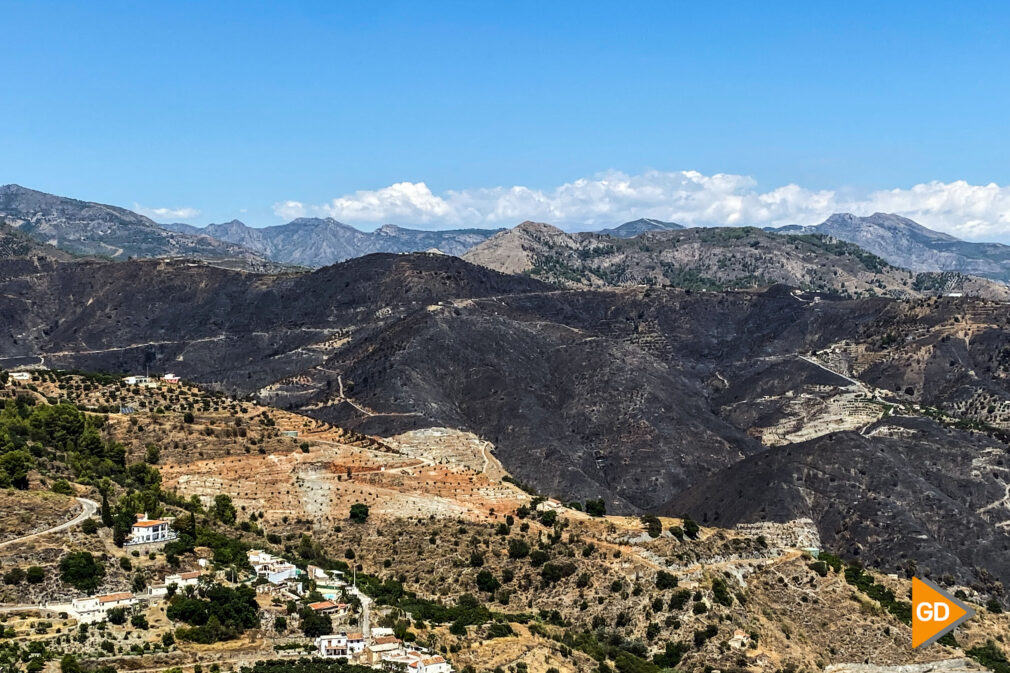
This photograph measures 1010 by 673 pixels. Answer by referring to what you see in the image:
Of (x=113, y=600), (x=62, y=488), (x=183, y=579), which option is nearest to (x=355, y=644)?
(x=183, y=579)

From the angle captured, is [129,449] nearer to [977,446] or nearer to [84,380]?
[84,380]

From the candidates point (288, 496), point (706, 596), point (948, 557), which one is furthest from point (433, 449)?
point (706, 596)

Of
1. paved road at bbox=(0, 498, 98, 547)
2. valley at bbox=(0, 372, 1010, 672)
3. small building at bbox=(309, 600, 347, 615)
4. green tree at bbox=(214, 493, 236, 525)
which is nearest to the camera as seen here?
valley at bbox=(0, 372, 1010, 672)

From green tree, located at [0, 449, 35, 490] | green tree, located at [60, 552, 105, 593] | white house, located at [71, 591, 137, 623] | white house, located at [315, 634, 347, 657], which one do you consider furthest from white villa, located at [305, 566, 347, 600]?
green tree, located at [0, 449, 35, 490]

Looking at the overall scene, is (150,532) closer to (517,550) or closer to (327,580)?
(327,580)

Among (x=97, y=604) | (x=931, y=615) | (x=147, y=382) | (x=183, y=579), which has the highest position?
(x=147, y=382)

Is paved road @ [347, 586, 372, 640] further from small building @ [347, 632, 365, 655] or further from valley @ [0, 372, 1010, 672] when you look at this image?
small building @ [347, 632, 365, 655]
